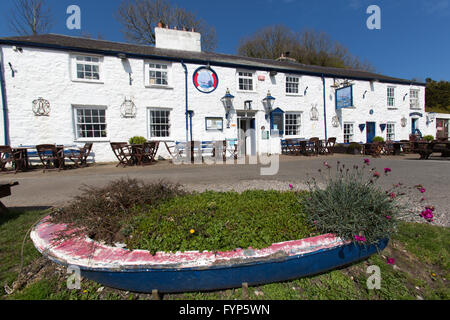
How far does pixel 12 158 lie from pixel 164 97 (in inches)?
245

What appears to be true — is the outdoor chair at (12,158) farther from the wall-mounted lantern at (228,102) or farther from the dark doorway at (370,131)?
the dark doorway at (370,131)

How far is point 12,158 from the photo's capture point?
7.36 meters

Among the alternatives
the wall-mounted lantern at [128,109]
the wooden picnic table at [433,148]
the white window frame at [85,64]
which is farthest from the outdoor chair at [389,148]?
the white window frame at [85,64]

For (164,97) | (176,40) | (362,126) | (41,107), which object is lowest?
(362,126)

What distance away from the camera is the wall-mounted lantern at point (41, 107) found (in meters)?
8.62

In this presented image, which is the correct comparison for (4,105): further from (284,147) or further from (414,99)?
(414,99)

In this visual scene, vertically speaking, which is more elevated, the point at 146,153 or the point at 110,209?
the point at 146,153

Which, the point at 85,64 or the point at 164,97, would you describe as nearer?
the point at 85,64

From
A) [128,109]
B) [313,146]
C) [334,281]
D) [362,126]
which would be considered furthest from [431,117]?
[128,109]

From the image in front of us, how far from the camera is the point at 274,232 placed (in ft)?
5.45

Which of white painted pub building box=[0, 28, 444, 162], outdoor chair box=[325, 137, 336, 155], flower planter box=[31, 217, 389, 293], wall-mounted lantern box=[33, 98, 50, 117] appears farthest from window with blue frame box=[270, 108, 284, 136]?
flower planter box=[31, 217, 389, 293]
